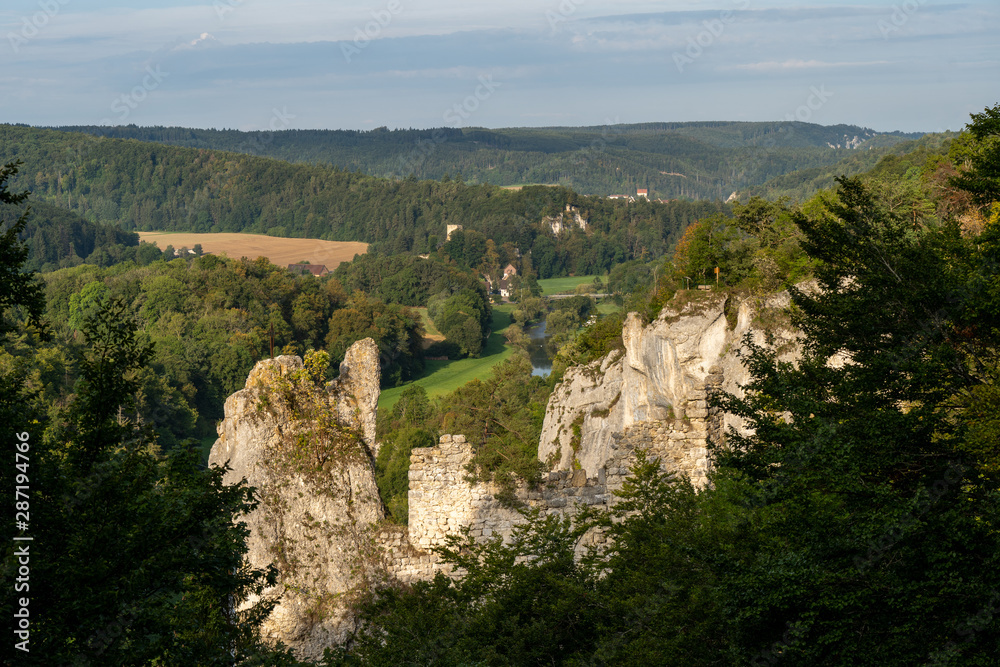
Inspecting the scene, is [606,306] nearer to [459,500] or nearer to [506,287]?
[506,287]

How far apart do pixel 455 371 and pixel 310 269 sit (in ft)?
197

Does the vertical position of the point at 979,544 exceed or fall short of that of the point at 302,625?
it exceeds it

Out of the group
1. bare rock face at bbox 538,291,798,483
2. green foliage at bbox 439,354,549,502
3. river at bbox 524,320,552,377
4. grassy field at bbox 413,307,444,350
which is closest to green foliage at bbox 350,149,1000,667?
bare rock face at bbox 538,291,798,483

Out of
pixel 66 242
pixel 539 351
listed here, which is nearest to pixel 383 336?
pixel 539 351

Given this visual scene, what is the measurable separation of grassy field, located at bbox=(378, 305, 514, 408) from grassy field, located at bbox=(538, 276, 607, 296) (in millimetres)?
31580

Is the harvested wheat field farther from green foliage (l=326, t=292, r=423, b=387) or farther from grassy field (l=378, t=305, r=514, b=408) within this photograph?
green foliage (l=326, t=292, r=423, b=387)

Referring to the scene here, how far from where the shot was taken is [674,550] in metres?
10.7

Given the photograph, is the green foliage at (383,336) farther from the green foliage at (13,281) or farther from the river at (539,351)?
the green foliage at (13,281)

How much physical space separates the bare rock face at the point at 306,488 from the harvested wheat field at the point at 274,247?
419ft

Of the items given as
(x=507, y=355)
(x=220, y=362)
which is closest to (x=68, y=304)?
(x=220, y=362)

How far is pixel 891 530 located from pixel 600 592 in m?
3.93

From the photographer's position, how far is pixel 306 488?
13.5 m

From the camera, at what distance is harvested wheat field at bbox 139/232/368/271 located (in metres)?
146

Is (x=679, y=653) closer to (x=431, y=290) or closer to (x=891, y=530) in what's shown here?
(x=891, y=530)
